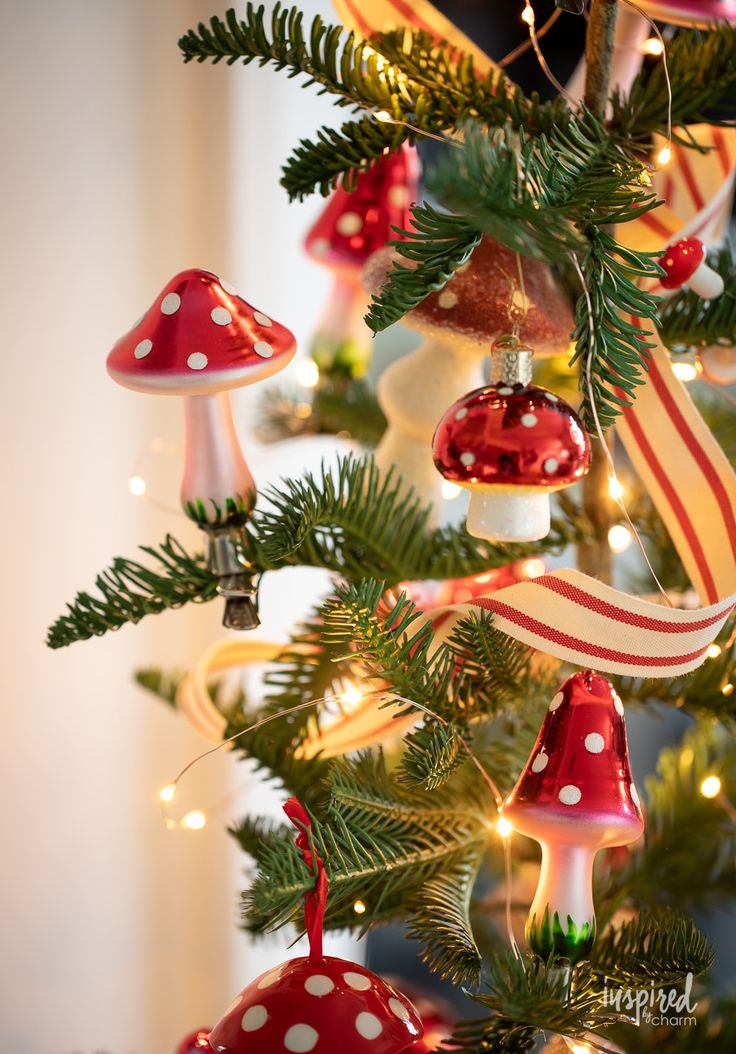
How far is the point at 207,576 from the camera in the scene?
0.47 metres

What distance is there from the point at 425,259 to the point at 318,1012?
283 millimetres

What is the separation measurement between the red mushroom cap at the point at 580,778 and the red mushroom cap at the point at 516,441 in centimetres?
9

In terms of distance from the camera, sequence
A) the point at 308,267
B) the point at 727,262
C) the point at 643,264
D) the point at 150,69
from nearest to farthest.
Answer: the point at 643,264
the point at 727,262
the point at 150,69
the point at 308,267

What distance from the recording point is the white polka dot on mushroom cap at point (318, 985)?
1.21 ft

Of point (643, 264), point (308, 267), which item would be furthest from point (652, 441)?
point (308, 267)

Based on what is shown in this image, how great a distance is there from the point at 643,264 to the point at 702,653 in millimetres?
158

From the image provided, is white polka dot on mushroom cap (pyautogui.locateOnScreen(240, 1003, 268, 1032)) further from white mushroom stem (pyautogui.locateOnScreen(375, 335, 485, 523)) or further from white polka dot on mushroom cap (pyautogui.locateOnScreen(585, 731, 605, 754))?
white mushroom stem (pyautogui.locateOnScreen(375, 335, 485, 523))

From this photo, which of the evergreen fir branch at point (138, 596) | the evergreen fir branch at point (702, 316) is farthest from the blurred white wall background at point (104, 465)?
the evergreen fir branch at point (702, 316)

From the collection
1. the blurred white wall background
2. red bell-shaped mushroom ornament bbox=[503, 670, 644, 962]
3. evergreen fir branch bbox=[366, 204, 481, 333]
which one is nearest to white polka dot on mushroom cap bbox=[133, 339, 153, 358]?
evergreen fir branch bbox=[366, 204, 481, 333]

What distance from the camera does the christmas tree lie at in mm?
378

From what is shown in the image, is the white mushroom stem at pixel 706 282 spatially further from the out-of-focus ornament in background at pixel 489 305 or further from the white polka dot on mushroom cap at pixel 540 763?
the white polka dot on mushroom cap at pixel 540 763

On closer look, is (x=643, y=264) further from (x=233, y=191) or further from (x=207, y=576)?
(x=233, y=191)

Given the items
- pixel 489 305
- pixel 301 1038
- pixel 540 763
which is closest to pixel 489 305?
pixel 489 305

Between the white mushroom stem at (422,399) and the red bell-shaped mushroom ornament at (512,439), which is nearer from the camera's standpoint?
the red bell-shaped mushroom ornament at (512,439)
